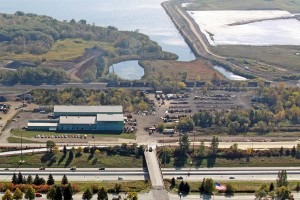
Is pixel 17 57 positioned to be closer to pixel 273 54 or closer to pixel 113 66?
pixel 113 66

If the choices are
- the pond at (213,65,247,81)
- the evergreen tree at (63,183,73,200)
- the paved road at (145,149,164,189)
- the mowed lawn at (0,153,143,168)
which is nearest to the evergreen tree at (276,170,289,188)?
the paved road at (145,149,164,189)

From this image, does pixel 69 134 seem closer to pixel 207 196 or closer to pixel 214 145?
pixel 214 145

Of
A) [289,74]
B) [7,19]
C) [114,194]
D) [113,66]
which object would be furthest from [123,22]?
[114,194]

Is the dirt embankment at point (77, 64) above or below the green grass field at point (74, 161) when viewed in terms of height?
above

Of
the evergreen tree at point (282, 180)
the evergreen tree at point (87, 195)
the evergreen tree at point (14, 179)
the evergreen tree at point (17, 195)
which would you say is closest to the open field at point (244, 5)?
the evergreen tree at point (282, 180)

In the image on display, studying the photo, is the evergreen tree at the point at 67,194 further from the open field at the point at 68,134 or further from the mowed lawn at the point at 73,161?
the open field at the point at 68,134

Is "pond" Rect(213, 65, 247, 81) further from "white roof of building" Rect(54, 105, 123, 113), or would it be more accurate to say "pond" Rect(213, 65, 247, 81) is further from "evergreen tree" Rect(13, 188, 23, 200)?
"evergreen tree" Rect(13, 188, 23, 200)
